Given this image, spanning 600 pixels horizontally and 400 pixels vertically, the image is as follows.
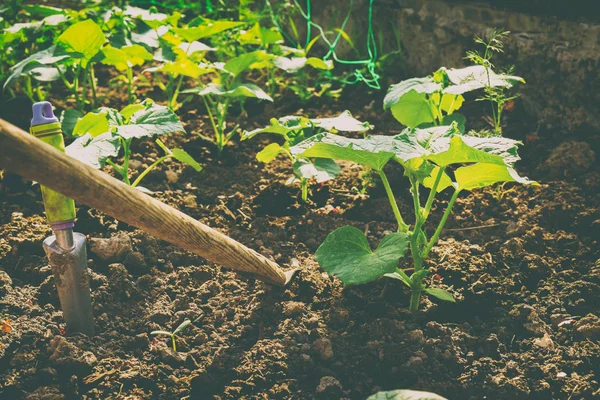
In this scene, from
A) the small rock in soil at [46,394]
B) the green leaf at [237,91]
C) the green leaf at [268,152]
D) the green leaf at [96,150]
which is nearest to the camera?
the small rock in soil at [46,394]

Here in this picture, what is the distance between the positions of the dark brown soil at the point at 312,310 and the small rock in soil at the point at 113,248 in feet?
0.08

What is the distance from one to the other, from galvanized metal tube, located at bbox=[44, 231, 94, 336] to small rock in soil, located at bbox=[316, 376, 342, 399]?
0.69 m

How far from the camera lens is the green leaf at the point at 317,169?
2.48 m

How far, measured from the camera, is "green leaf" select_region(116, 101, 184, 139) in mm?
2395

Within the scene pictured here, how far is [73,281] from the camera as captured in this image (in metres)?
2.03

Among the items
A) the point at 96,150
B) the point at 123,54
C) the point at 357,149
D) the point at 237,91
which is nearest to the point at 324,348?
the point at 357,149

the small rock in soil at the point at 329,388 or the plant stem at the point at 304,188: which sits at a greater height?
the plant stem at the point at 304,188

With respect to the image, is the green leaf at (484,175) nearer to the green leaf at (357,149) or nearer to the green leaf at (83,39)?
the green leaf at (357,149)

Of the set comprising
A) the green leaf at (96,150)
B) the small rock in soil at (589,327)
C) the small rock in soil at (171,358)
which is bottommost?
the small rock in soil at (171,358)

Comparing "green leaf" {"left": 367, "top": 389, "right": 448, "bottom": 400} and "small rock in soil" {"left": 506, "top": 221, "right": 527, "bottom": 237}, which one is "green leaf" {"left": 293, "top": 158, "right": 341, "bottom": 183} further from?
"green leaf" {"left": 367, "top": 389, "right": 448, "bottom": 400}

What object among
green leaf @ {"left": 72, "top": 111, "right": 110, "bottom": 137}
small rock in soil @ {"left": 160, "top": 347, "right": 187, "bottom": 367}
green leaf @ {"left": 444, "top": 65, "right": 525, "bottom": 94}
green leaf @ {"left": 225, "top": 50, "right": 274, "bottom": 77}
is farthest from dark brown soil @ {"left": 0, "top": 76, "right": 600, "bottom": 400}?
green leaf @ {"left": 225, "top": 50, "right": 274, "bottom": 77}

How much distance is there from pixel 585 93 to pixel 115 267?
1.95m

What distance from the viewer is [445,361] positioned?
2049 mm

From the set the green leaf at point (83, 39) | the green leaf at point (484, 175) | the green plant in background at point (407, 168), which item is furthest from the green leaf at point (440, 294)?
the green leaf at point (83, 39)
